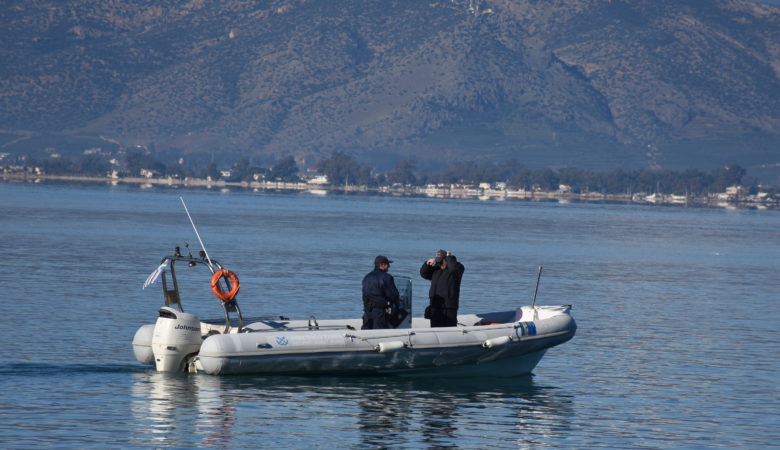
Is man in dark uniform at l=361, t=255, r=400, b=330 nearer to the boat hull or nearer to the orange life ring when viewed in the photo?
the boat hull

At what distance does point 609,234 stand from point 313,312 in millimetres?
78483

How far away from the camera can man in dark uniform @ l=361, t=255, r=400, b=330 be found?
25.3 metres

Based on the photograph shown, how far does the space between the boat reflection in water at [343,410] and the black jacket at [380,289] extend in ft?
5.12

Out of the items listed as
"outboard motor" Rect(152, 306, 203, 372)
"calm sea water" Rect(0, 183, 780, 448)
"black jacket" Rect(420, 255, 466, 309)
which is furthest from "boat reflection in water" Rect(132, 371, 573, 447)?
"black jacket" Rect(420, 255, 466, 309)

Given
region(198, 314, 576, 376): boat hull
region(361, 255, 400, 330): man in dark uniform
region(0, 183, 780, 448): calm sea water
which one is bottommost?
region(0, 183, 780, 448): calm sea water

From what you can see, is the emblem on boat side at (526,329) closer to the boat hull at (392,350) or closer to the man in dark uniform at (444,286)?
the boat hull at (392,350)

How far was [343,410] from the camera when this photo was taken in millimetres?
23297

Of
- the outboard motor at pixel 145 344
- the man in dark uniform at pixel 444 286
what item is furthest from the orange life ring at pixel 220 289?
the man in dark uniform at pixel 444 286

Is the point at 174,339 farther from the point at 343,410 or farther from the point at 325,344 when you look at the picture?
the point at 343,410

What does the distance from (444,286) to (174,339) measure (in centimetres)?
533

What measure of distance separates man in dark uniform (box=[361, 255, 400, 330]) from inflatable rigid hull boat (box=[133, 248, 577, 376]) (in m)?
0.57

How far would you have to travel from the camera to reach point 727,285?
5791cm

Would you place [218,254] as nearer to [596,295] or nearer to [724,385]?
[596,295]

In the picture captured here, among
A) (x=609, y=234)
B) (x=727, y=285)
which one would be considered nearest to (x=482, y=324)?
(x=727, y=285)
